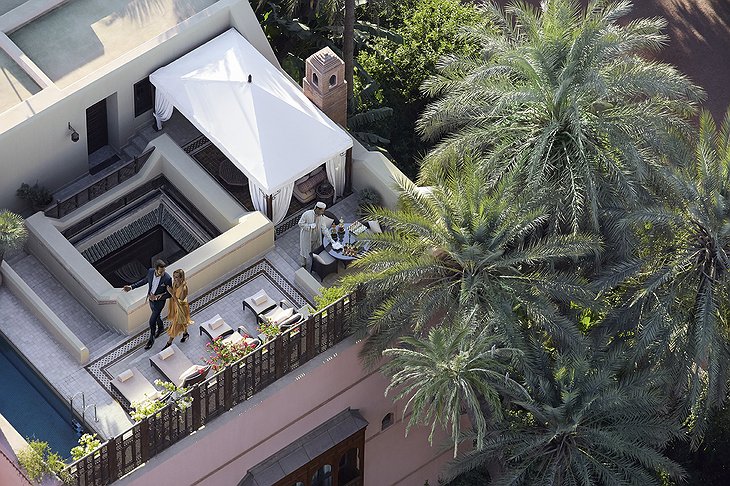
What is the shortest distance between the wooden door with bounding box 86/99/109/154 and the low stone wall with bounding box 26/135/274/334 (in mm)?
1429

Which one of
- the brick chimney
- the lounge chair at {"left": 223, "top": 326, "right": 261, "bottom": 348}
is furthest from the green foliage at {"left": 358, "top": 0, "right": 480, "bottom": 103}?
the lounge chair at {"left": 223, "top": 326, "right": 261, "bottom": 348}

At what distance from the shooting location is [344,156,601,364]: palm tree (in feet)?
122

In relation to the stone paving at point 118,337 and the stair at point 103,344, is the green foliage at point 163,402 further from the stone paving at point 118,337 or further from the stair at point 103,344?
the stair at point 103,344

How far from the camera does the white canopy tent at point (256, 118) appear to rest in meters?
40.1

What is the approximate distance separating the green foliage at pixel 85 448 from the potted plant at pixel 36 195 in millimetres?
6515

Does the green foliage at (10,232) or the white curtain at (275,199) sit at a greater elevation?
the green foliage at (10,232)

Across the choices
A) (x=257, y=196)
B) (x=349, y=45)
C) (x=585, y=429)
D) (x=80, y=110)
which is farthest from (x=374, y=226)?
(x=80, y=110)

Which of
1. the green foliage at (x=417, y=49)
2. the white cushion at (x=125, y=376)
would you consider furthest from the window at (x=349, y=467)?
the green foliage at (x=417, y=49)

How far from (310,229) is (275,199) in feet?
3.41

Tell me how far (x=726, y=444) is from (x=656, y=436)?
17.4ft

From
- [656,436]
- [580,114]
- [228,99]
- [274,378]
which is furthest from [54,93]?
[656,436]

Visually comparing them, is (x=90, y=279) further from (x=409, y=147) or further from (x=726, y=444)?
(x=726, y=444)

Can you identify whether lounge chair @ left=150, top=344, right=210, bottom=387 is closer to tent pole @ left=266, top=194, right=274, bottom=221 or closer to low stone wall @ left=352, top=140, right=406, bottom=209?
tent pole @ left=266, top=194, right=274, bottom=221

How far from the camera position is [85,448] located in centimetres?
3616
